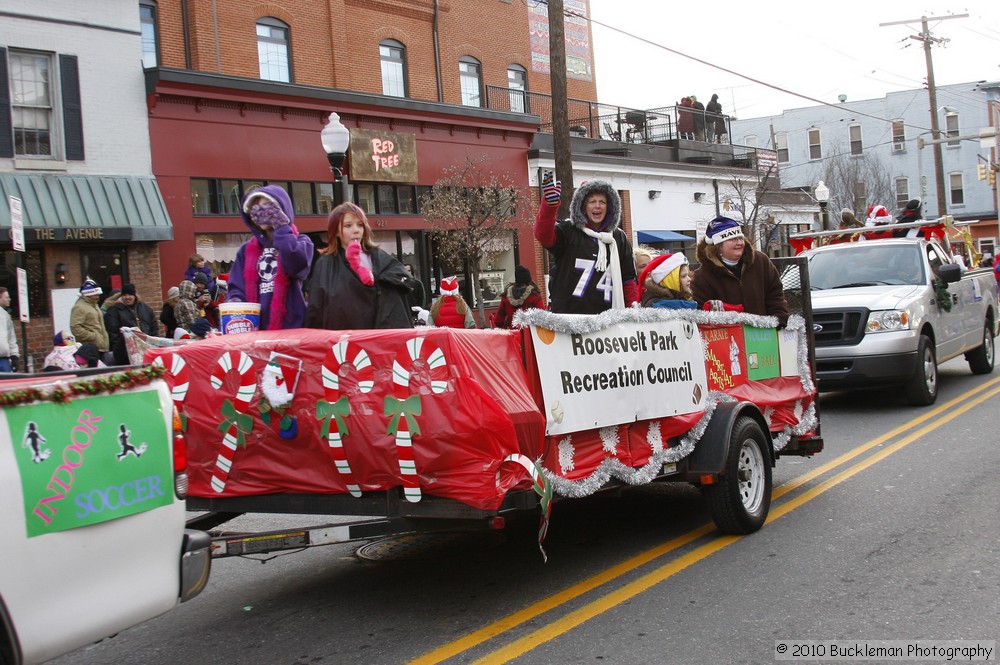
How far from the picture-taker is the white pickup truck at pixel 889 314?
11.0 m

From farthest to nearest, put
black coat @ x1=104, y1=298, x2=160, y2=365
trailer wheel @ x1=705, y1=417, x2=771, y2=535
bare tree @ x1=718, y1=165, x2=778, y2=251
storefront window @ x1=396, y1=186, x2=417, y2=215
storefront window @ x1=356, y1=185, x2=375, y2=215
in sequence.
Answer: bare tree @ x1=718, y1=165, x2=778, y2=251 < storefront window @ x1=396, y1=186, x2=417, y2=215 < storefront window @ x1=356, y1=185, x2=375, y2=215 < black coat @ x1=104, y1=298, x2=160, y2=365 < trailer wheel @ x1=705, y1=417, x2=771, y2=535

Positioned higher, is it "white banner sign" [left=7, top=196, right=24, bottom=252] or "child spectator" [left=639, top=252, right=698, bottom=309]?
"white banner sign" [left=7, top=196, right=24, bottom=252]

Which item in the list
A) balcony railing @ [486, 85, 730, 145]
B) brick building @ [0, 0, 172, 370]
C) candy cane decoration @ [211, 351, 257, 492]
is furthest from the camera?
balcony railing @ [486, 85, 730, 145]

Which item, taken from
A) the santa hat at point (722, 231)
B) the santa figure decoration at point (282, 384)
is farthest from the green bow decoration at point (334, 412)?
the santa hat at point (722, 231)

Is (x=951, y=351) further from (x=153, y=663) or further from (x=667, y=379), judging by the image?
(x=153, y=663)

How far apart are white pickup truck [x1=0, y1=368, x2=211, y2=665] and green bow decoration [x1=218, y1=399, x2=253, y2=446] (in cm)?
108

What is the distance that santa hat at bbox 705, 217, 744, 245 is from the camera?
7.14 meters

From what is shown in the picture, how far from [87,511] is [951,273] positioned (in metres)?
10.9

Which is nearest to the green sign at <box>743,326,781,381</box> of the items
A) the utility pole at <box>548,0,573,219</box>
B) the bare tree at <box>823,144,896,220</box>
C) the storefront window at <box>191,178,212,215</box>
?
the utility pole at <box>548,0,573,219</box>

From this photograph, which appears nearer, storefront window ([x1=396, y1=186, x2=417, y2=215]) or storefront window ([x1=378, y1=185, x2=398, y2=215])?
storefront window ([x1=378, y1=185, x2=398, y2=215])

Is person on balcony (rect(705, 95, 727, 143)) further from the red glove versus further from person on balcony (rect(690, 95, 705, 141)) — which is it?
the red glove

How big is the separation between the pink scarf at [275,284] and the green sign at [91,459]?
76.5 inches

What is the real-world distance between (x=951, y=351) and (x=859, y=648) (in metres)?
9.13

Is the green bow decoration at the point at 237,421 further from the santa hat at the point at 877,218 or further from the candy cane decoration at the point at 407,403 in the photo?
the santa hat at the point at 877,218
